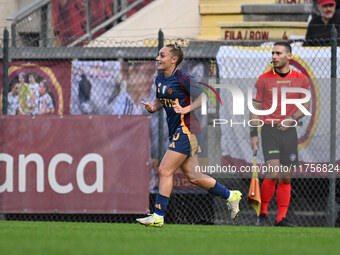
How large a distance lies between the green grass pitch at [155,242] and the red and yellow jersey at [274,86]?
86.5 inches

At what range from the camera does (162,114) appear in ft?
41.6

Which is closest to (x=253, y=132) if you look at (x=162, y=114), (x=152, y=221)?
(x=162, y=114)

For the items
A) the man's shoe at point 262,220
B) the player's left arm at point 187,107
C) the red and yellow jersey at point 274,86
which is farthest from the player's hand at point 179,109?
the man's shoe at point 262,220

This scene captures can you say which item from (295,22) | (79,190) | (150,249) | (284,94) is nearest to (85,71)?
(79,190)

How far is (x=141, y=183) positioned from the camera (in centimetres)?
1242

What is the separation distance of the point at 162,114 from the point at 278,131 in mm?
1941

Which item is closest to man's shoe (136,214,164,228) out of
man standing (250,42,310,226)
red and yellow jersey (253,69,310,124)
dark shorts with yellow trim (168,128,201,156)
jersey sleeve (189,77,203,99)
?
dark shorts with yellow trim (168,128,201,156)

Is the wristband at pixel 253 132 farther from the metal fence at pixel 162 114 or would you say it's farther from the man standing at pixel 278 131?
the metal fence at pixel 162 114

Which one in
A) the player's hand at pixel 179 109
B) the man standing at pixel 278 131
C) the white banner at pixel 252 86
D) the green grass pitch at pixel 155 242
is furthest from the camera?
the white banner at pixel 252 86

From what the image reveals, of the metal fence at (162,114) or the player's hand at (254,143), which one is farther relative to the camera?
the metal fence at (162,114)

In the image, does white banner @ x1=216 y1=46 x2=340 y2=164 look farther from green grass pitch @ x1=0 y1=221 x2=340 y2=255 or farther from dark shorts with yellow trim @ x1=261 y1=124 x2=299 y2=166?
green grass pitch @ x1=0 y1=221 x2=340 y2=255

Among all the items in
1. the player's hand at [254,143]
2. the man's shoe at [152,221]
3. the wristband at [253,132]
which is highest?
the wristband at [253,132]

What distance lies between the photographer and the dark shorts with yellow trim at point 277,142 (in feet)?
37.7

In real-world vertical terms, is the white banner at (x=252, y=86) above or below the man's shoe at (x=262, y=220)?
above
